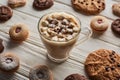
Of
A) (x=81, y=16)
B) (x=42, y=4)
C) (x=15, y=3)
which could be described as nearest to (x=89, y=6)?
(x=81, y=16)

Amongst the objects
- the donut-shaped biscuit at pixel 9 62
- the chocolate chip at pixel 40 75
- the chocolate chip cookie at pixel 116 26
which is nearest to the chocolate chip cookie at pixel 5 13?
the donut-shaped biscuit at pixel 9 62

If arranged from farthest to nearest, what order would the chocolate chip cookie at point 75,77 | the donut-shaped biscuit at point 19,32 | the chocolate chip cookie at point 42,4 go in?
1. the chocolate chip cookie at point 42,4
2. the donut-shaped biscuit at point 19,32
3. the chocolate chip cookie at point 75,77

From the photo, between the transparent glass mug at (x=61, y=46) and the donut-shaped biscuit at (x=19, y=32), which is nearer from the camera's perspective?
the transparent glass mug at (x=61, y=46)

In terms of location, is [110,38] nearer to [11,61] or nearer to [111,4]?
[111,4]

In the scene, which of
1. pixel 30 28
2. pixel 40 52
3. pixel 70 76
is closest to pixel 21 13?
pixel 30 28

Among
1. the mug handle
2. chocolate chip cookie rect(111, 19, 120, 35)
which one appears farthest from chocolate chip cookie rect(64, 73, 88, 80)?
chocolate chip cookie rect(111, 19, 120, 35)

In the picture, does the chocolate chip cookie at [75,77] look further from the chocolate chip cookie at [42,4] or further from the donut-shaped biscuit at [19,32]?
the chocolate chip cookie at [42,4]
